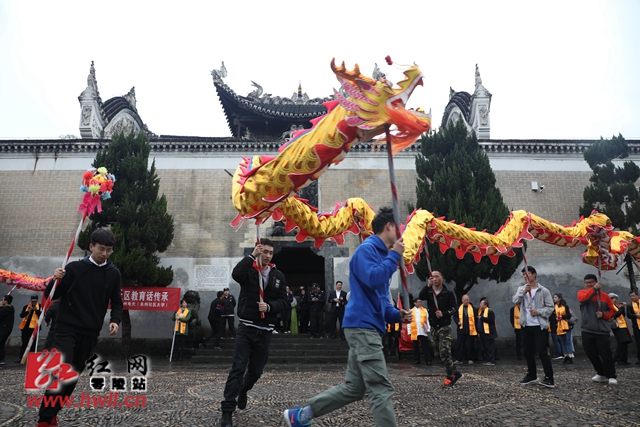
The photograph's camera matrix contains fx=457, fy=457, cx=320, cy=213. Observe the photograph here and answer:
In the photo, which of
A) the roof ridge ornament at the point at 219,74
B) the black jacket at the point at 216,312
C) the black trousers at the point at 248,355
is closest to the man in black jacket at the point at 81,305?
the black trousers at the point at 248,355

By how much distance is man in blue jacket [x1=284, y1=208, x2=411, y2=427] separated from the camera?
337cm

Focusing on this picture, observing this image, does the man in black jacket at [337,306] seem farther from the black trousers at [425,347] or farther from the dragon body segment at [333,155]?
the dragon body segment at [333,155]

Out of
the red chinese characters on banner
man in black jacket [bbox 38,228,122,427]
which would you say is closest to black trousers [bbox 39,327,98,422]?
man in black jacket [bbox 38,228,122,427]

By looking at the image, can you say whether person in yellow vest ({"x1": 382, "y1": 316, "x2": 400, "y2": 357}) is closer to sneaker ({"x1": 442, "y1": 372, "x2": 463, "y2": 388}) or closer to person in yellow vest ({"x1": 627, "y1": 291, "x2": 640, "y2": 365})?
sneaker ({"x1": 442, "y1": 372, "x2": 463, "y2": 388})

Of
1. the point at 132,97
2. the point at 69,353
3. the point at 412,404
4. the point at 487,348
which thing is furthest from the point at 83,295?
the point at 132,97

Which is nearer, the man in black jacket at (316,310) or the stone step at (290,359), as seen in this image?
the stone step at (290,359)

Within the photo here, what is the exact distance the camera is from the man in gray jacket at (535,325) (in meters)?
6.78

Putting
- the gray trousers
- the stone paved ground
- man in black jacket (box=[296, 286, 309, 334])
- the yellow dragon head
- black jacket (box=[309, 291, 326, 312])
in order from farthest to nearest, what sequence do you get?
man in black jacket (box=[296, 286, 309, 334]) < black jacket (box=[309, 291, 326, 312]) < the stone paved ground < the yellow dragon head < the gray trousers

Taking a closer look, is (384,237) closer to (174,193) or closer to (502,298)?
(502,298)

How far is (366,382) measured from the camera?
11.1 ft

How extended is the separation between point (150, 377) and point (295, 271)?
12.1 meters

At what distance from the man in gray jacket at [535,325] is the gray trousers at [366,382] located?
439 cm

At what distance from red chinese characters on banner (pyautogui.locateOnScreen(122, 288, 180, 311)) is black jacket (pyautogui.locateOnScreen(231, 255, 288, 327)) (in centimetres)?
968

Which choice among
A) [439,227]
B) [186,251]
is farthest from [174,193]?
[439,227]
